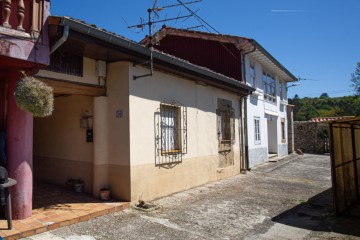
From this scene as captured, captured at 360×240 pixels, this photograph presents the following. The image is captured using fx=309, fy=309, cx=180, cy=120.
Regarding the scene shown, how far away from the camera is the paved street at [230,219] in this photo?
5.43 meters

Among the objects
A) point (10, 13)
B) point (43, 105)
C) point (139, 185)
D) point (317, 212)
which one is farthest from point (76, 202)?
point (317, 212)

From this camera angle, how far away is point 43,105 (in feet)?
16.1

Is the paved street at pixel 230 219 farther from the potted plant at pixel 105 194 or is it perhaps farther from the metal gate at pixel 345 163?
the potted plant at pixel 105 194

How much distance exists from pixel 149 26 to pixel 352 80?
41.9m

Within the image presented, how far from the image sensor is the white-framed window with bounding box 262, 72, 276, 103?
57.1 ft

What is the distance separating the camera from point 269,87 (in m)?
18.3

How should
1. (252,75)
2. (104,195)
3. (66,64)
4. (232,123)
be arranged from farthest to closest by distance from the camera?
(252,75)
(232,123)
(104,195)
(66,64)

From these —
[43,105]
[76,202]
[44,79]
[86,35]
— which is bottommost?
[76,202]

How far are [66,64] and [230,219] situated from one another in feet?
15.2

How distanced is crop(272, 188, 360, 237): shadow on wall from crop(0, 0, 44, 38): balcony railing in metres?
5.82

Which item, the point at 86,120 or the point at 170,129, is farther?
the point at 170,129

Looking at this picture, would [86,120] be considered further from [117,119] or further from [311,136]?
[311,136]

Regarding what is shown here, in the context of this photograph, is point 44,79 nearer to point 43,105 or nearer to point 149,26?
point 43,105

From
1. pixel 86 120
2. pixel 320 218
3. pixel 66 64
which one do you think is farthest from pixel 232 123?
pixel 66 64
